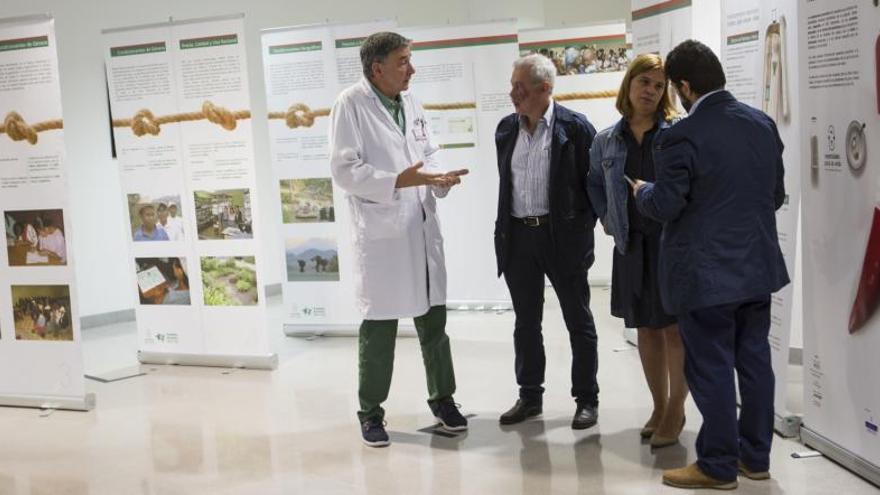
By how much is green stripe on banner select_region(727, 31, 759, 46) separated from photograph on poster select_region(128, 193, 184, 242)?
3483mm

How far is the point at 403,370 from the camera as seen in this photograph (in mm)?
5695

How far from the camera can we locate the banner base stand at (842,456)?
3.43 metres

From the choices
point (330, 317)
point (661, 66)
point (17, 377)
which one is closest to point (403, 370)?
point (330, 317)

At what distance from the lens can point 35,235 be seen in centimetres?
520

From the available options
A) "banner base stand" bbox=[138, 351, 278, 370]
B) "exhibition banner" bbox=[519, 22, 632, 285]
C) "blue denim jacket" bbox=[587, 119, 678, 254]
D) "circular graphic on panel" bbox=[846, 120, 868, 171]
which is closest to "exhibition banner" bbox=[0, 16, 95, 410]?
"banner base stand" bbox=[138, 351, 278, 370]

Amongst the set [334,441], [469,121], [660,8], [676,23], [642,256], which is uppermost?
[660,8]

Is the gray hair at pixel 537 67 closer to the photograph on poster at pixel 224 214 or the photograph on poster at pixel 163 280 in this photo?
the photograph on poster at pixel 224 214

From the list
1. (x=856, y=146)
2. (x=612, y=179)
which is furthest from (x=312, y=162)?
(x=856, y=146)

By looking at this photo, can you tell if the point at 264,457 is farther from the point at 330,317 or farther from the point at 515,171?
the point at 330,317

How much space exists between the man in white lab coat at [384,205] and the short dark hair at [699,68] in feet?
3.68

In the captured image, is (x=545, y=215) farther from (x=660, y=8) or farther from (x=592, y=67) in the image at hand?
(x=592, y=67)

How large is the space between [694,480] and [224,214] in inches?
136

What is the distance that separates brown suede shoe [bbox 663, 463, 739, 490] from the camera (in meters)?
3.44

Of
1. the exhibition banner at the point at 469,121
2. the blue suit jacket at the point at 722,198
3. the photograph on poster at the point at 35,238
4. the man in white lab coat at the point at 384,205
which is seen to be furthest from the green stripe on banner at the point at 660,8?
the photograph on poster at the point at 35,238
